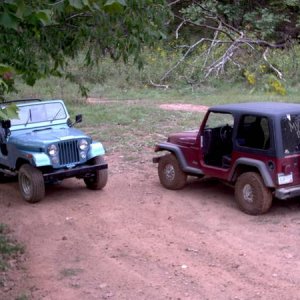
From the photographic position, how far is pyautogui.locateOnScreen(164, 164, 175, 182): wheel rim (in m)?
9.10

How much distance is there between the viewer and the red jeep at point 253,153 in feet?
24.3

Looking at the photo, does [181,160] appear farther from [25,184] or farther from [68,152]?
[25,184]

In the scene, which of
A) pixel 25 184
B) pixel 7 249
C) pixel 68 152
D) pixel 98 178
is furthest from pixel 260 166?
pixel 25 184

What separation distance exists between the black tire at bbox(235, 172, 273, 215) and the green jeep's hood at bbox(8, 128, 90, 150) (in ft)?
8.12

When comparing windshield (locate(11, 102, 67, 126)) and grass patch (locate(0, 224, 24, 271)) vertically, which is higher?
windshield (locate(11, 102, 67, 126))

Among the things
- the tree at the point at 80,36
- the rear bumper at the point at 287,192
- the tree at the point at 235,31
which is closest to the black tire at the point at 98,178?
the rear bumper at the point at 287,192

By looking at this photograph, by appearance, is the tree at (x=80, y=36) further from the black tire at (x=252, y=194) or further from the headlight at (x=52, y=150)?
the headlight at (x=52, y=150)

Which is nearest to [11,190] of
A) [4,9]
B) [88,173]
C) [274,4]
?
[88,173]

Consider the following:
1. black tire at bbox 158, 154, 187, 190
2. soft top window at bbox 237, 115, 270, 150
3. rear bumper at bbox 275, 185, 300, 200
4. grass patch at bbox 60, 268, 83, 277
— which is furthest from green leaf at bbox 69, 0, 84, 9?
black tire at bbox 158, 154, 187, 190

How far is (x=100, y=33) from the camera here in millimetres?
5426

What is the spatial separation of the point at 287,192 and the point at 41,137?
11.9ft

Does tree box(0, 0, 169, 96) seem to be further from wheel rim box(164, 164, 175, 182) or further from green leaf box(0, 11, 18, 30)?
wheel rim box(164, 164, 175, 182)

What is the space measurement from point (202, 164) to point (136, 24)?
3551 mm

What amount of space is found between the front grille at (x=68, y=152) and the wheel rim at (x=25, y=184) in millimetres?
545
